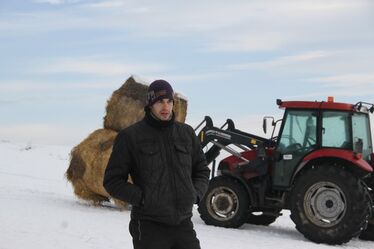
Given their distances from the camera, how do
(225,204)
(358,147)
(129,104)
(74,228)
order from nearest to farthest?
(74,228)
(358,147)
(225,204)
(129,104)

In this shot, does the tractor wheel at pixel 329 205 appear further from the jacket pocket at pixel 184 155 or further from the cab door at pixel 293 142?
the jacket pocket at pixel 184 155

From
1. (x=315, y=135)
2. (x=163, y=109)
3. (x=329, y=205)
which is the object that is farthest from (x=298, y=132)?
(x=163, y=109)

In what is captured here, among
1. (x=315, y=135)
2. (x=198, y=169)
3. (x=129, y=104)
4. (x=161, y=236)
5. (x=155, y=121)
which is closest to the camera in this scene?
(x=161, y=236)

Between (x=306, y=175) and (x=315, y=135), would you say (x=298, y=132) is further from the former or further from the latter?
(x=306, y=175)

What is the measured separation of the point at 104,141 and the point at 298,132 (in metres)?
3.19

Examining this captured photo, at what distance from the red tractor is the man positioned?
16.9 feet

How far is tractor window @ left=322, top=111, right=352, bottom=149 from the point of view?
29.2ft

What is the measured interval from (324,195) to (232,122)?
2576 mm

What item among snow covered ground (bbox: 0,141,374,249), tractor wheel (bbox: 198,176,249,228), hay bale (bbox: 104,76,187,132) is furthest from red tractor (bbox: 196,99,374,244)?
hay bale (bbox: 104,76,187,132)

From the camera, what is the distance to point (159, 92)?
3.71m

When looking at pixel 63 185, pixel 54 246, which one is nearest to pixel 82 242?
pixel 54 246

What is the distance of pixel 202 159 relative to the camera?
3.92 meters

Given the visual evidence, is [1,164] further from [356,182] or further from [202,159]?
[202,159]

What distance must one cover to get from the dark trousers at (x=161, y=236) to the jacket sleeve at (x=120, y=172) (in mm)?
170
